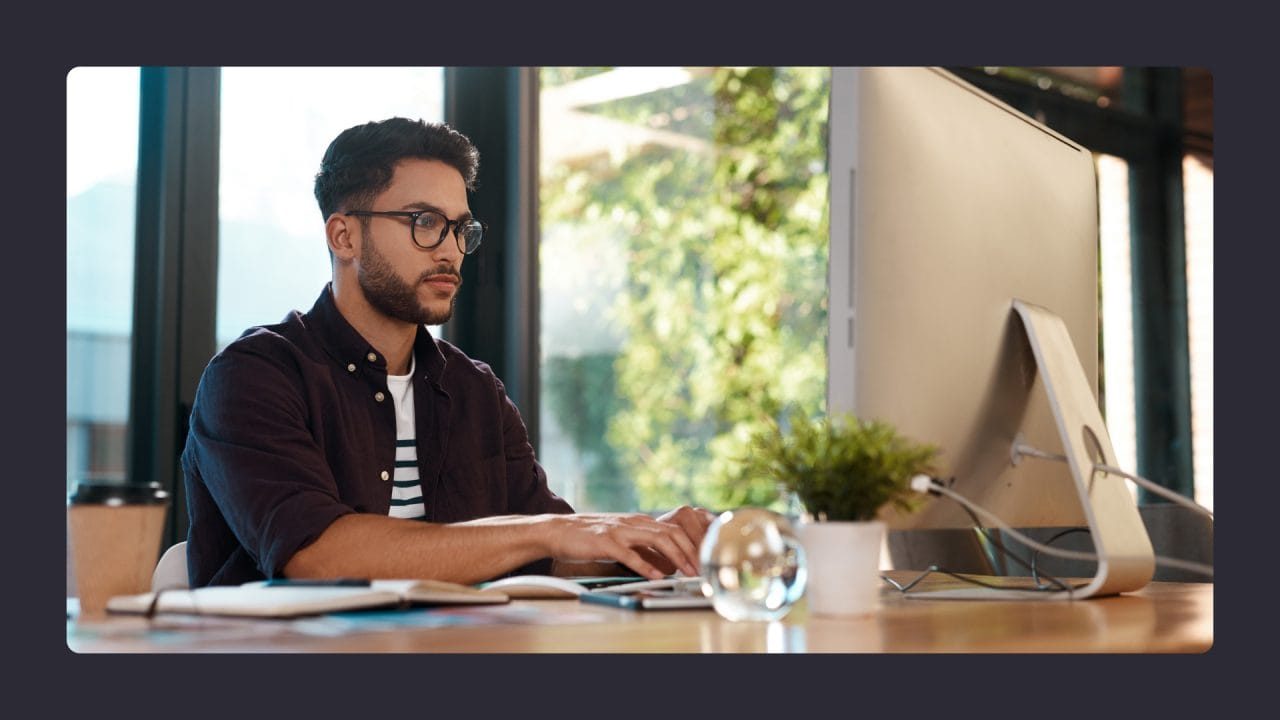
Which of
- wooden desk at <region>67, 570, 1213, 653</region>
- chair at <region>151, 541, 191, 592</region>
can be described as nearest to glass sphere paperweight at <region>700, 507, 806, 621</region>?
wooden desk at <region>67, 570, 1213, 653</region>

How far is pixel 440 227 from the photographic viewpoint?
6.90ft

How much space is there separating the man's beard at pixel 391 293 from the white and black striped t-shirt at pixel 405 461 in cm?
11

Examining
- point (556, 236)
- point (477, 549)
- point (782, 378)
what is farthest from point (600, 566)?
point (782, 378)

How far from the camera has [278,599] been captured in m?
1.04

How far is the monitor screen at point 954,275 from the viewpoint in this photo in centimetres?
122

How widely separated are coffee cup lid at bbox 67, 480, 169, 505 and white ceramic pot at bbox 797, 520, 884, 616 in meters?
0.60

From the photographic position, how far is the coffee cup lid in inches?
44.1

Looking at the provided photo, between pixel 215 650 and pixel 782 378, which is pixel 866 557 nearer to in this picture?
pixel 215 650

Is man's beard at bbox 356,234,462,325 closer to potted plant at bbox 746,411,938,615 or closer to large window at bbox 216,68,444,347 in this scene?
large window at bbox 216,68,444,347

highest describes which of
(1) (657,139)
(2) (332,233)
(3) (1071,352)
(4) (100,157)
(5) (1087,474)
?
(1) (657,139)

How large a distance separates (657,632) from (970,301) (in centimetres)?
55

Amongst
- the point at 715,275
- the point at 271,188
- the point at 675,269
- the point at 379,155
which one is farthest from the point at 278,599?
the point at 715,275

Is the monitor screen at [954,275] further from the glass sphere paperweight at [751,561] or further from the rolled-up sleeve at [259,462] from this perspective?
the rolled-up sleeve at [259,462]

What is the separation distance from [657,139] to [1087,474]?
9.26ft
